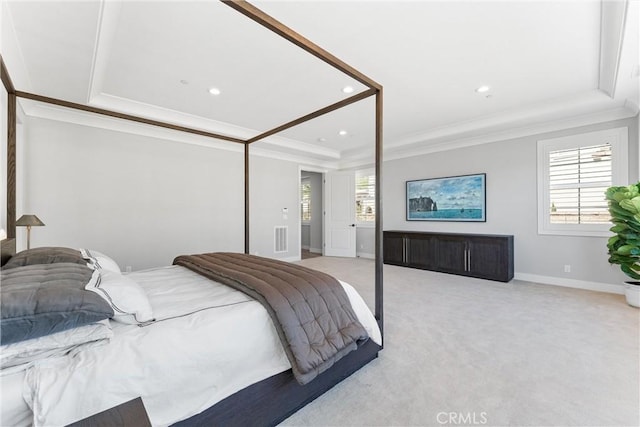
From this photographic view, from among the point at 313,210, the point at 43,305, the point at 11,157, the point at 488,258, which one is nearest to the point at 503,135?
the point at 488,258

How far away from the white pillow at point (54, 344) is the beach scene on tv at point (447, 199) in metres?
5.48

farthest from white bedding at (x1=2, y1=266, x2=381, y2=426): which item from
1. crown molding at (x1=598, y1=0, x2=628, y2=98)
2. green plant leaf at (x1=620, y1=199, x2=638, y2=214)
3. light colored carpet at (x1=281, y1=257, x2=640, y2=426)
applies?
green plant leaf at (x1=620, y1=199, x2=638, y2=214)

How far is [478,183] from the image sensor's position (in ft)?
16.7

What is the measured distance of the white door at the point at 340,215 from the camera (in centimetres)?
688

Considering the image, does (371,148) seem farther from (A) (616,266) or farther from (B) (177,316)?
(B) (177,316)

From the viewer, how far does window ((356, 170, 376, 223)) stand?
6.77 m

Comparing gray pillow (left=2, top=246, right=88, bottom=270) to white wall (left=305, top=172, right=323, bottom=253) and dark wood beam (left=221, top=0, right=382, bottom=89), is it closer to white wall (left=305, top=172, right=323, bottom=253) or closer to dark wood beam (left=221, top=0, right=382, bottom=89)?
dark wood beam (left=221, top=0, right=382, bottom=89)

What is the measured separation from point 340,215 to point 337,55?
460 cm

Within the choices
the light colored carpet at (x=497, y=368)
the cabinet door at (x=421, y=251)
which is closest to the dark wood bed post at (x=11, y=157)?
the light colored carpet at (x=497, y=368)

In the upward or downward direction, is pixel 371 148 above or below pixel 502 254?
above

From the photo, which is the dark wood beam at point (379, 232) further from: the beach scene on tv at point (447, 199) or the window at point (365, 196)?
the window at point (365, 196)

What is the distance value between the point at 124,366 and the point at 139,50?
2684 millimetres

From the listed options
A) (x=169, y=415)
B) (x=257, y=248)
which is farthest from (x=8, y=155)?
(x=257, y=248)

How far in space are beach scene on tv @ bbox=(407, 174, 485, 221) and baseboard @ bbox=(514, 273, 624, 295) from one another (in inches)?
45.7
